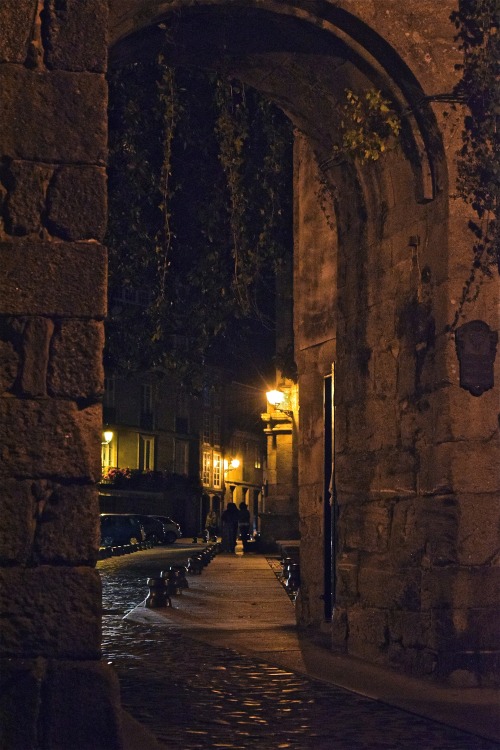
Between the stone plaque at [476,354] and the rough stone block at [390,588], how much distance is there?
1.37m

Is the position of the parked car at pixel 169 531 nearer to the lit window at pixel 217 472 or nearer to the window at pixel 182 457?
the window at pixel 182 457

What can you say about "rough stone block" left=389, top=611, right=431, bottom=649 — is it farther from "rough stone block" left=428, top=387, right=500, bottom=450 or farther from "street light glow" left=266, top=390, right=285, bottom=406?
"street light glow" left=266, top=390, right=285, bottom=406

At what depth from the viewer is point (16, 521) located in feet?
19.7

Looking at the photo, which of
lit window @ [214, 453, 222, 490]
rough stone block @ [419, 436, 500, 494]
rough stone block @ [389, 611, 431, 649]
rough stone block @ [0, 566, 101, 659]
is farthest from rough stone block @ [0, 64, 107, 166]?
lit window @ [214, 453, 222, 490]

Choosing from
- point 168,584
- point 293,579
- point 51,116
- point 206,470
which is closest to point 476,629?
point 51,116

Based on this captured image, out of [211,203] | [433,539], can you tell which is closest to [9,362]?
[433,539]

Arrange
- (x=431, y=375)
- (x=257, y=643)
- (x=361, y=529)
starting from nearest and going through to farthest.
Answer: (x=431, y=375)
(x=361, y=529)
(x=257, y=643)

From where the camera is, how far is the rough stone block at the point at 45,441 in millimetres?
6031

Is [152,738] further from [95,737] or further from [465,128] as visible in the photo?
[465,128]

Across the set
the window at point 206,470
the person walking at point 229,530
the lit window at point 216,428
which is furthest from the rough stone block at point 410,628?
the lit window at point 216,428

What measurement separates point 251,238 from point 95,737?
6.85m

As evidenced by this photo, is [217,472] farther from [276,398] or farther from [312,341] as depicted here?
[312,341]

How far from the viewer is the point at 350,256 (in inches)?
428

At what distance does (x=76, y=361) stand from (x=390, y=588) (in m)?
4.24
